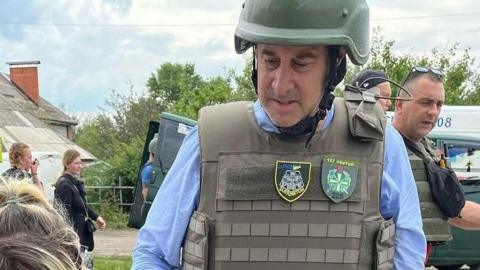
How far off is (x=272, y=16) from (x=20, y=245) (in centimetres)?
82

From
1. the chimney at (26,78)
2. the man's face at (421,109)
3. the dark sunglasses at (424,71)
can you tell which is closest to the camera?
the man's face at (421,109)

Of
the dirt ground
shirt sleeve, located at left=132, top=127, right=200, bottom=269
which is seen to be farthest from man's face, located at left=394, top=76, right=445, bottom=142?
the dirt ground

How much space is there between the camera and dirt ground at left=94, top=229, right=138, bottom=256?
11992mm

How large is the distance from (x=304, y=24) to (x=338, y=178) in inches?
16.5

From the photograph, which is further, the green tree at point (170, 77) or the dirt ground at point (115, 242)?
the green tree at point (170, 77)

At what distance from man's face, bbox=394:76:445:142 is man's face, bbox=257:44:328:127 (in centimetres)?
160

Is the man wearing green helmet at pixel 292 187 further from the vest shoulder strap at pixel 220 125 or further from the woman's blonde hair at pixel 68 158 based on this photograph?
the woman's blonde hair at pixel 68 158

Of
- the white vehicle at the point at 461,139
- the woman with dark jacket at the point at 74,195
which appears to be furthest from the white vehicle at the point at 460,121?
the woman with dark jacket at the point at 74,195

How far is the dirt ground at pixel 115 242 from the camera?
11992 millimetres

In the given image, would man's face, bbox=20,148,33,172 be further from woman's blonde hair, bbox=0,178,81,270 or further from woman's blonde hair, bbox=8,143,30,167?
woman's blonde hair, bbox=0,178,81,270

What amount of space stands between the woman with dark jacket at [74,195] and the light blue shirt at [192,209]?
17.6 feet

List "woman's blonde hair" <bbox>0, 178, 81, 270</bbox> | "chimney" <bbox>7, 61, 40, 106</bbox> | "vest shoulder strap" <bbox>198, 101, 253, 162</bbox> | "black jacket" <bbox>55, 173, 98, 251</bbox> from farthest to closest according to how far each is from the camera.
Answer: "chimney" <bbox>7, 61, 40, 106</bbox> → "black jacket" <bbox>55, 173, 98, 251</bbox> → "vest shoulder strap" <bbox>198, 101, 253, 162</bbox> → "woman's blonde hair" <bbox>0, 178, 81, 270</bbox>

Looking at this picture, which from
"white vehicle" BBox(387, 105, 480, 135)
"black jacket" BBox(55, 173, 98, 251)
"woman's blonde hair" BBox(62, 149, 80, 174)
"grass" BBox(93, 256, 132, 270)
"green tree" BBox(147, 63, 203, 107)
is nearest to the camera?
"black jacket" BBox(55, 173, 98, 251)

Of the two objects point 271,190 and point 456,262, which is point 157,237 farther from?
point 456,262
